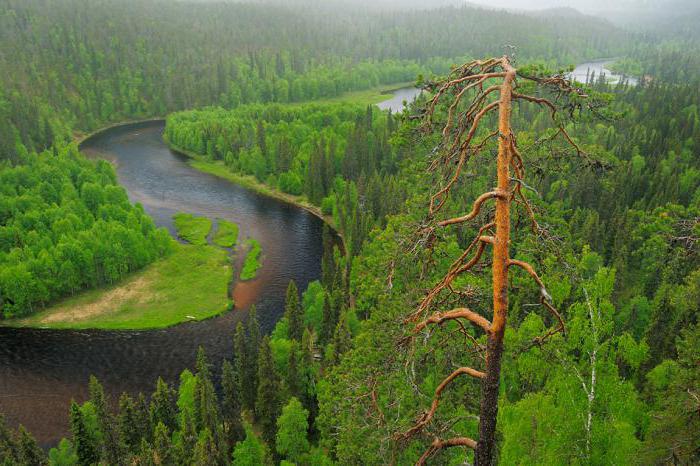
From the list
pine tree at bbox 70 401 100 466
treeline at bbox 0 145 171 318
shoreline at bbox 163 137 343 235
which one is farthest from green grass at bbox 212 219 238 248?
pine tree at bbox 70 401 100 466

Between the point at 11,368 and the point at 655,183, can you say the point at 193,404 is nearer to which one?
the point at 11,368

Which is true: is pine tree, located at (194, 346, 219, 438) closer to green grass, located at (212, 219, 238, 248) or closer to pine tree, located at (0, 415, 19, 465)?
pine tree, located at (0, 415, 19, 465)

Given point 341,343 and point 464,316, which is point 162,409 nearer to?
point 341,343

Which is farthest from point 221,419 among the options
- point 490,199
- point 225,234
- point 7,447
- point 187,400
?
point 225,234

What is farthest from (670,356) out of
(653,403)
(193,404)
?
(193,404)

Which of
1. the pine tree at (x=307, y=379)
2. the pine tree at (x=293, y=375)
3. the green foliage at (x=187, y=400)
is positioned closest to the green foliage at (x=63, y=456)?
the green foliage at (x=187, y=400)

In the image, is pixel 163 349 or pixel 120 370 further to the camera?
pixel 163 349

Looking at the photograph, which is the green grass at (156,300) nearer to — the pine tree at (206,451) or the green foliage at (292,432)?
the pine tree at (206,451)
